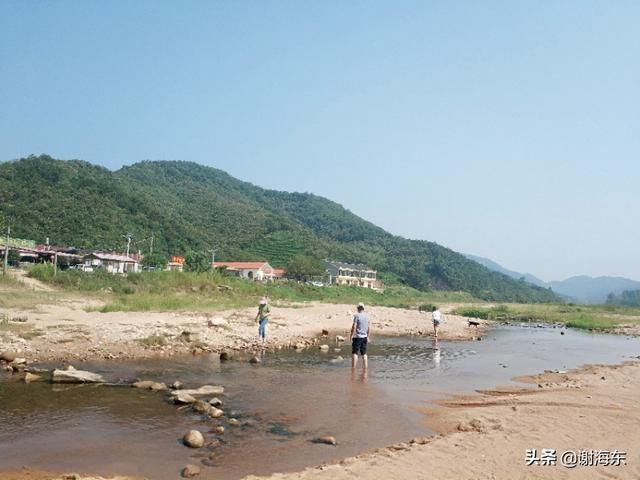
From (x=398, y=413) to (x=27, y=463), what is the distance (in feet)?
25.7

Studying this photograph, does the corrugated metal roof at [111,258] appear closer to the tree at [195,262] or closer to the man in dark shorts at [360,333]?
the tree at [195,262]

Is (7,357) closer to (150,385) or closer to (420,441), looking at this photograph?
(150,385)

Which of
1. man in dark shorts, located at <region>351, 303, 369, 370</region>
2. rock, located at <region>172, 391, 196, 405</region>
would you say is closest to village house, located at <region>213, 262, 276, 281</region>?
man in dark shorts, located at <region>351, 303, 369, 370</region>

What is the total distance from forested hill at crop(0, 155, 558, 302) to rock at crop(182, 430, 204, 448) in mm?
76013

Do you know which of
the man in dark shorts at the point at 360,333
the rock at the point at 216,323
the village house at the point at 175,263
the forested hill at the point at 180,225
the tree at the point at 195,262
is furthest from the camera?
the forested hill at the point at 180,225

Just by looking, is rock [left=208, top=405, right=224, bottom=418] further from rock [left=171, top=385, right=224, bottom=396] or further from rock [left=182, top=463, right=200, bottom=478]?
rock [left=182, top=463, right=200, bottom=478]

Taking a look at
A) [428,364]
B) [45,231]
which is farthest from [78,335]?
[45,231]

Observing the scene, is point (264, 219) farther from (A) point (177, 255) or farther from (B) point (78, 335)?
(B) point (78, 335)

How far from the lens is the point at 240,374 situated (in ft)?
55.1

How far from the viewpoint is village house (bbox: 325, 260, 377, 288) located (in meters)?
121

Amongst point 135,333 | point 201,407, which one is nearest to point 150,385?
point 201,407

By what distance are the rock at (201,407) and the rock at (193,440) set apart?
2100 millimetres

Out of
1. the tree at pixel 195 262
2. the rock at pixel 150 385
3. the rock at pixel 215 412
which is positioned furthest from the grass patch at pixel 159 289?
the rock at pixel 215 412

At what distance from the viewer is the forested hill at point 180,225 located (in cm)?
8462
